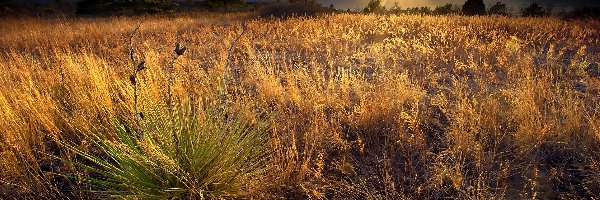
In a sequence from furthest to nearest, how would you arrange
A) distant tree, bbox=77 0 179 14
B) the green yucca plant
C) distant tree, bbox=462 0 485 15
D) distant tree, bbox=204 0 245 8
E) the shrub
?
distant tree, bbox=204 0 245 8 < distant tree, bbox=462 0 485 15 < distant tree, bbox=77 0 179 14 < the shrub < the green yucca plant

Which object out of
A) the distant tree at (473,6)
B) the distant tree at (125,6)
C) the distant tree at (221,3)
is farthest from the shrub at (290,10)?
the distant tree at (221,3)

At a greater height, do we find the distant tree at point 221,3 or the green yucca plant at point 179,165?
the distant tree at point 221,3

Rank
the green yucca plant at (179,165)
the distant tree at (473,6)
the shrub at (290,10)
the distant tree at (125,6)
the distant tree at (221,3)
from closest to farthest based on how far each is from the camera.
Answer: the green yucca plant at (179,165) → the shrub at (290,10) → the distant tree at (125,6) → the distant tree at (473,6) → the distant tree at (221,3)

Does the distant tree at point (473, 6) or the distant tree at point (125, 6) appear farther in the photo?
the distant tree at point (473, 6)

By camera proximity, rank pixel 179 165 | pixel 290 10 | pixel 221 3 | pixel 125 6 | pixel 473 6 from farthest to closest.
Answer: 1. pixel 221 3
2. pixel 473 6
3. pixel 125 6
4. pixel 290 10
5. pixel 179 165

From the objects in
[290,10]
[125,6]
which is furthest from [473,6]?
[125,6]

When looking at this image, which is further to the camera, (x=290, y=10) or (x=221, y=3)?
(x=221, y=3)

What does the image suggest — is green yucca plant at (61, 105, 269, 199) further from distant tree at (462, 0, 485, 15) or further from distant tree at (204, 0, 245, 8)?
distant tree at (204, 0, 245, 8)

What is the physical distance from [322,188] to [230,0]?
3287 centimetres

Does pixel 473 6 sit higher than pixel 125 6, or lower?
higher

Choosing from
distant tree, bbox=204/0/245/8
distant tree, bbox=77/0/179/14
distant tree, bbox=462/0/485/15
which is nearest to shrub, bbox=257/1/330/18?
distant tree, bbox=77/0/179/14

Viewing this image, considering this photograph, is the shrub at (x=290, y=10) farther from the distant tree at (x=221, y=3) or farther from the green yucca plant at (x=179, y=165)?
the distant tree at (x=221, y=3)

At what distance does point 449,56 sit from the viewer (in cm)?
608

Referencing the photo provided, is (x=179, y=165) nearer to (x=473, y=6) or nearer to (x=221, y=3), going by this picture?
(x=473, y=6)
